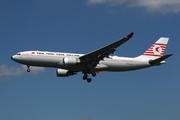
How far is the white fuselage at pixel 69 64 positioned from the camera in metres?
57.4

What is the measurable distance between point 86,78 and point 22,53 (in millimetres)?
10812

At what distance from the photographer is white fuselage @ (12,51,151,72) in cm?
5738

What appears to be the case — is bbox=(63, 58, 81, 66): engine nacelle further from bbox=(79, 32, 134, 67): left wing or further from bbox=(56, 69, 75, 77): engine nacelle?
bbox=(56, 69, 75, 77): engine nacelle

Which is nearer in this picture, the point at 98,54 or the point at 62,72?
the point at 98,54

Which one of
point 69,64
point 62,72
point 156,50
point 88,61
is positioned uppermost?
point 156,50

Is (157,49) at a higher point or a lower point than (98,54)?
higher

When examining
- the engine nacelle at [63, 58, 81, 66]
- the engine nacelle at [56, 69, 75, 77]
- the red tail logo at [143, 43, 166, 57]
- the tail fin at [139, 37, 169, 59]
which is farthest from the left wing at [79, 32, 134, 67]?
the red tail logo at [143, 43, 166, 57]

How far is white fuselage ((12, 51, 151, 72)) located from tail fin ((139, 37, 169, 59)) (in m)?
2.76

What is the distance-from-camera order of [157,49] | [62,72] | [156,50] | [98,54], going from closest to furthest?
[98,54]
[62,72]
[156,50]
[157,49]

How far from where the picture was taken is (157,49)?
6762cm

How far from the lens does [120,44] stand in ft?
182

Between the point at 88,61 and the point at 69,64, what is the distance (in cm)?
315

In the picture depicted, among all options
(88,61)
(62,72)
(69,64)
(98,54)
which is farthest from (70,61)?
(62,72)

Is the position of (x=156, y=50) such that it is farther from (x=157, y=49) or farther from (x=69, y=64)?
(x=69, y=64)
